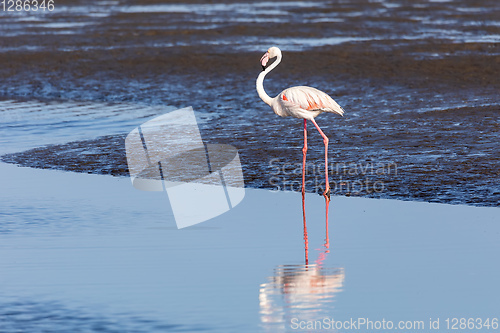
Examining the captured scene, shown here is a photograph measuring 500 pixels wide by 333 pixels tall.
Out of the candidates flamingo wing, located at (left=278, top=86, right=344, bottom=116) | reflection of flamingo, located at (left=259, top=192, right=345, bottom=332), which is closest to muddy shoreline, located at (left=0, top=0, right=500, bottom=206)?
flamingo wing, located at (left=278, top=86, right=344, bottom=116)

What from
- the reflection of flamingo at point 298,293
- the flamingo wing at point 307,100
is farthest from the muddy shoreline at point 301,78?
the reflection of flamingo at point 298,293

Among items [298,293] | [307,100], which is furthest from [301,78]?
[298,293]

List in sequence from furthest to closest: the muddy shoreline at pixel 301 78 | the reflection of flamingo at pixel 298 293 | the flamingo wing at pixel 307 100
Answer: the muddy shoreline at pixel 301 78
the flamingo wing at pixel 307 100
the reflection of flamingo at pixel 298 293

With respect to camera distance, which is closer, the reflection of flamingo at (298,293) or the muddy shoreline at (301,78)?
the reflection of flamingo at (298,293)

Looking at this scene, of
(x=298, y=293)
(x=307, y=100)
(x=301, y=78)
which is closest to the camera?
(x=298, y=293)

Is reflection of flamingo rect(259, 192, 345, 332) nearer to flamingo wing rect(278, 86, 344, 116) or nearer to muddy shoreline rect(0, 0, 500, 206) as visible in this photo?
muddy shoreline rect(0, 0, 500, 206)

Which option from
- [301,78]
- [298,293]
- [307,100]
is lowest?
[301,78]

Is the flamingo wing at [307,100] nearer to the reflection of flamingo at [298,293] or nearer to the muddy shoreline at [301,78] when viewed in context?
the muddy shoreline at [301,78]

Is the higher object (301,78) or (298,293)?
(298,293)

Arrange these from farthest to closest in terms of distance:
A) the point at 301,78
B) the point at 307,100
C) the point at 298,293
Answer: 1. the point at 301,78
2. the point at 307,100
3. the point at 298,293

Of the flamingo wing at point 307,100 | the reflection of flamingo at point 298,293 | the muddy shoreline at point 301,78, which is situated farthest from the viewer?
the muddy shoreline at point 301,78

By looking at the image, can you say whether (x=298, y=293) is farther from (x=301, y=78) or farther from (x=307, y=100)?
(x=301, y=78)

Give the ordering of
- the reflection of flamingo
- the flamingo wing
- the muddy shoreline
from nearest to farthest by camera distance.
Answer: the reflection of flamingo → the flamingo wing → the muddy shoreline

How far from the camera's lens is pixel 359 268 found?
5.62 metres
